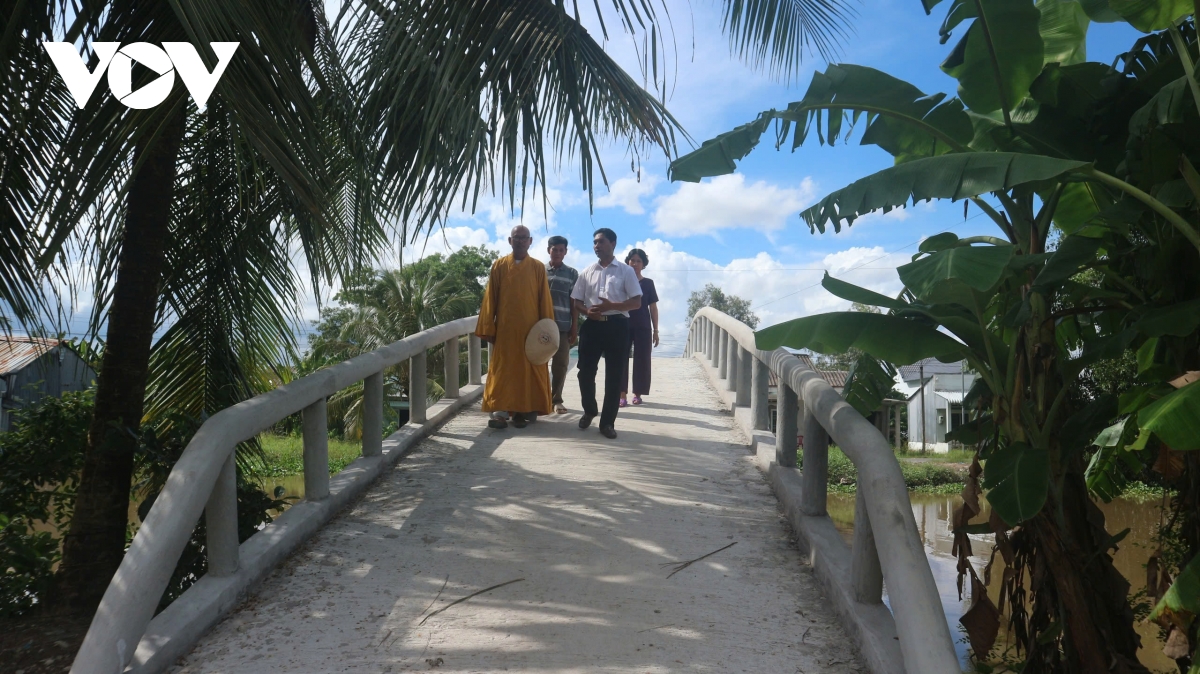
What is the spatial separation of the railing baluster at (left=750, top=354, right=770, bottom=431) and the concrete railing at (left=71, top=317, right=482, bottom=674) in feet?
9.52

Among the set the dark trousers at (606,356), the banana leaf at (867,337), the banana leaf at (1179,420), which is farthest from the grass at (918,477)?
the banana leaf at (1179,420)

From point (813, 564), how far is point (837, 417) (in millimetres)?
865

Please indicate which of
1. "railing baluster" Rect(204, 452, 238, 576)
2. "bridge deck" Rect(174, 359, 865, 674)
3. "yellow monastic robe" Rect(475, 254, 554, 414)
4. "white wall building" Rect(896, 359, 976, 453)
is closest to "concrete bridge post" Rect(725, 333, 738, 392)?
"yellow monastic robe" Rect(475, 254, 554, 414)

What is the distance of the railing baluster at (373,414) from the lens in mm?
5953

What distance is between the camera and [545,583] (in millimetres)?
4055

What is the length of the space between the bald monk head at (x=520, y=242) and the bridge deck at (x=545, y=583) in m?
1.83

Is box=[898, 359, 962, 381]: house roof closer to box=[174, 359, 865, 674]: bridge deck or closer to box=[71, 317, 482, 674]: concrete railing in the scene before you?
box=[174, 359, 865, 674]: bridge deck

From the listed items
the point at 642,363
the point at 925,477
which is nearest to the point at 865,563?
the point at 642,363

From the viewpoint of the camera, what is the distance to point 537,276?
7598 millimetres

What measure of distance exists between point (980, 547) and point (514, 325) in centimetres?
1985

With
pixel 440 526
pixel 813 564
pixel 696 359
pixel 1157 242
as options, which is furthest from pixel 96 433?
pixel 696 359

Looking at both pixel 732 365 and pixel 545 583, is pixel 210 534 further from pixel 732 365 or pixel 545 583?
pixel 732 365

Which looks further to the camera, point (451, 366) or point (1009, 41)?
point (451, 366)

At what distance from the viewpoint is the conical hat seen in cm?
741
